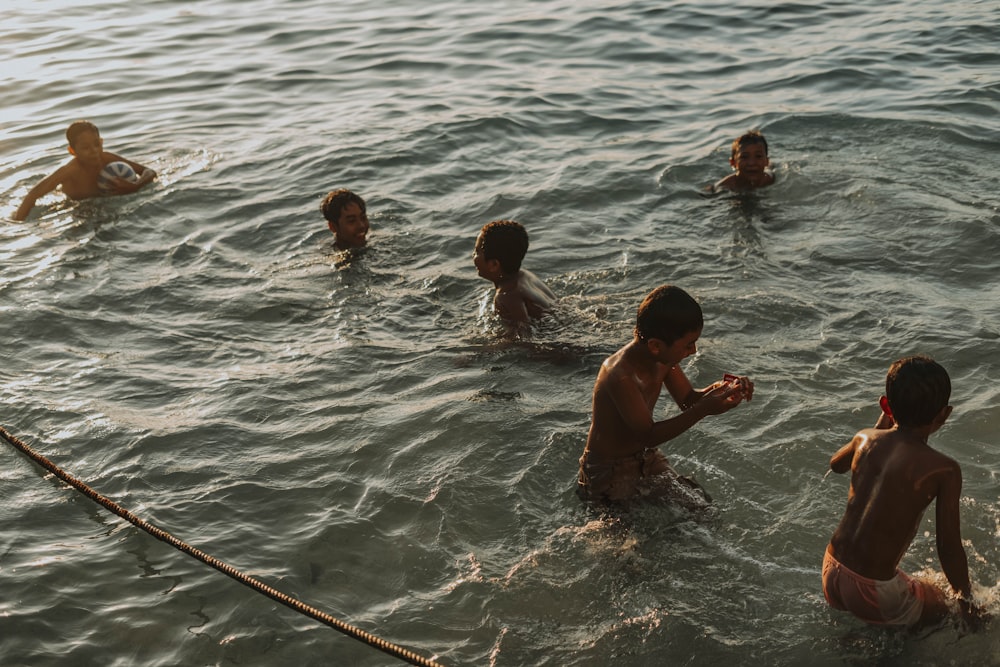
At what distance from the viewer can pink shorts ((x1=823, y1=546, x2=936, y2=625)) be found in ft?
14.1

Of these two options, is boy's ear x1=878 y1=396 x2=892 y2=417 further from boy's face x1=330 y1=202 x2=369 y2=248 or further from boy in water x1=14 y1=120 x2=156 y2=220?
boy in water x1=14 y1=120 x2=156 y2=220

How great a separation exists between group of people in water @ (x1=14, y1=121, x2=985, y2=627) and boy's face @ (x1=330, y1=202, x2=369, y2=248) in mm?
4160

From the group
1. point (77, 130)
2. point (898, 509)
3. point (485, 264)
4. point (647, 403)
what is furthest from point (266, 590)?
point (77, 130)

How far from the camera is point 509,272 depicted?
712cm

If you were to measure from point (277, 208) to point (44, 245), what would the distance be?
6.91ft

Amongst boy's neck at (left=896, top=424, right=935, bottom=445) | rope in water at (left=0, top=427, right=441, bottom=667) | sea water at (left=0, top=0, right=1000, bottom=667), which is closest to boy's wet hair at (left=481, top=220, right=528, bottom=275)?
sea water at (left=0, top=0, right=1000, bottom=667)

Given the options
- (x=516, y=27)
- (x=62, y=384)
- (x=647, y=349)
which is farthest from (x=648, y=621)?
(x=516, y=27)

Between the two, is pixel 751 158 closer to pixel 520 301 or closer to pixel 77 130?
pixel 520 301

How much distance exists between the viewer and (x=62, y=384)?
7066 millimetres

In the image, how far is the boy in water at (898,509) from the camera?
406 centimetres

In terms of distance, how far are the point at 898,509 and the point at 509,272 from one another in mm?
3487

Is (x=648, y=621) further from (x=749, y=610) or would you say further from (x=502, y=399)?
(x=502, y=399)

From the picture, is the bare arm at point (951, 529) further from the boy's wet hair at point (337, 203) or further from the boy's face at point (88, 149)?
the boy's face at point (88, 149)

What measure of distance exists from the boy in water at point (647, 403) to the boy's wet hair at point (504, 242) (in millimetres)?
1928
